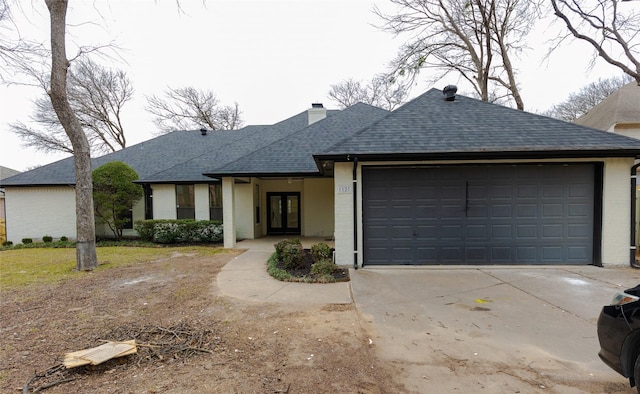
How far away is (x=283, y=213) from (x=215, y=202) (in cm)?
318

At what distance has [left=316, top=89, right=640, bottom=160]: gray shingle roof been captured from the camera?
6773 mm

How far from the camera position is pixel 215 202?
43.0ft

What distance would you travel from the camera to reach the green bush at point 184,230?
39.4 feet

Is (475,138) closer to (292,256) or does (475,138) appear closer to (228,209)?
(292,256)

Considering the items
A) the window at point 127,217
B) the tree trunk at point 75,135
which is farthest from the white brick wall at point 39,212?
the tree trunk at point 75,135

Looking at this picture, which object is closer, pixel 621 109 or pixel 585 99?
pixel 621 109

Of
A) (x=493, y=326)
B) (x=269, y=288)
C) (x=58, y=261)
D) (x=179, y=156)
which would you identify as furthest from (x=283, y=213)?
(x=493, y=326)

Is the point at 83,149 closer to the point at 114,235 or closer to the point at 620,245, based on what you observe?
the point at 114,235

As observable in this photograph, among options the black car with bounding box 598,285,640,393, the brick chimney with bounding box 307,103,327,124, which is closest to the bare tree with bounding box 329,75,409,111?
the brick chimney with bounding box 307,103,327,124

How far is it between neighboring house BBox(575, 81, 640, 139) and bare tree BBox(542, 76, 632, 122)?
10.8 meters

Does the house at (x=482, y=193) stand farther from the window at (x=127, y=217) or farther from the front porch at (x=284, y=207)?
the window at (x=127, y=217)

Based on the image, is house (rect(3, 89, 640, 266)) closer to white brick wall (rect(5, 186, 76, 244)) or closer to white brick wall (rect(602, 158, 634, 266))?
white brick wall (rect(602, 158, 634, 266))

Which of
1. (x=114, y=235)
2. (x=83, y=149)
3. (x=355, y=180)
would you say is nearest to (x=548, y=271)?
(x=355, y=180)

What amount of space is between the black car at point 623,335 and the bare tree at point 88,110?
32095mm
